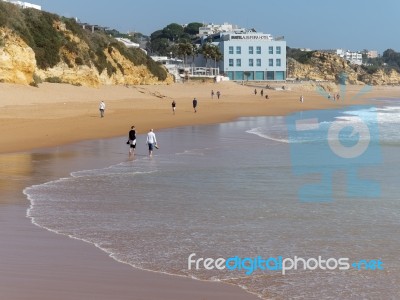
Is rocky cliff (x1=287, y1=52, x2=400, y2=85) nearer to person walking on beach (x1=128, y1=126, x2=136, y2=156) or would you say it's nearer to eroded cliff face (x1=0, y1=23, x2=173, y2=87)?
eroded cliff face (x1=0, y1=23, x2=173, y2=87)

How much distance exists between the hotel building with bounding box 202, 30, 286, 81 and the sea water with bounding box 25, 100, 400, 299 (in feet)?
255

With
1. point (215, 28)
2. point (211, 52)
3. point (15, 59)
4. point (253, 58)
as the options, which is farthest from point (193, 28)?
point (15, 59)

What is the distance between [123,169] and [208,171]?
2381 millimetres

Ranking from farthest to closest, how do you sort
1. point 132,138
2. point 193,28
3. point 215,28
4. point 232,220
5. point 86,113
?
point 193,28 → point 215,28 → point 86,113 → point 132,138 → point 232,220

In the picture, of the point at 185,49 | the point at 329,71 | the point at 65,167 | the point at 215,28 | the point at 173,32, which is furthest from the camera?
the point at 173,32

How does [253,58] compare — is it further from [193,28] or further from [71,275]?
[71,275]

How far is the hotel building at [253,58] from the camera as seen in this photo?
95125 millimetres

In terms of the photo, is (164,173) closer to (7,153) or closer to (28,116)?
(7,153)

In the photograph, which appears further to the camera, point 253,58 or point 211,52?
point 253,58

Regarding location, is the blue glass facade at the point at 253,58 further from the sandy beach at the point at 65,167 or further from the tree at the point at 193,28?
the tree at the point at 193,28

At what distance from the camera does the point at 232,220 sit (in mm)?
10305

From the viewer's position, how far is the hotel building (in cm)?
9512

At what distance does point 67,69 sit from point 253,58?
50769 millimetres

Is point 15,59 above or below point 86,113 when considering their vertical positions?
above
